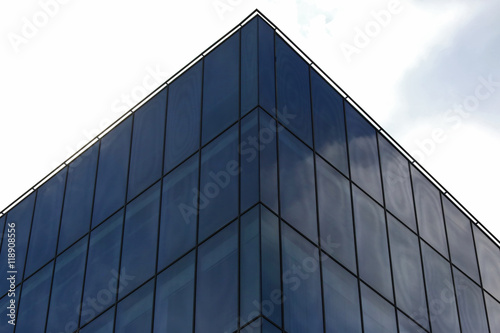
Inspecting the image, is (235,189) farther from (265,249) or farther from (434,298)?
(434,298)

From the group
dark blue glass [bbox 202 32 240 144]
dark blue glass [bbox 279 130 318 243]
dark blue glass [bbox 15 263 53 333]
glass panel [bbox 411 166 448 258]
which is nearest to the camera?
dark blue glass [bbox 279 130 318 243]

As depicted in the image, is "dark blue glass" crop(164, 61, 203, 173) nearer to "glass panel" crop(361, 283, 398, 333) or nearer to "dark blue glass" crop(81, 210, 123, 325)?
"dark blue glass" crop(81, 210, 123, 325)

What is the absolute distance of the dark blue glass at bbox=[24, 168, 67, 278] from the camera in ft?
103

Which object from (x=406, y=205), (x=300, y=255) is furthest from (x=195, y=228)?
(x=406, y=205)

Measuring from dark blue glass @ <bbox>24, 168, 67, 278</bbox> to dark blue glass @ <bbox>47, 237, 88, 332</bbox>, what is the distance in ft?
4.18

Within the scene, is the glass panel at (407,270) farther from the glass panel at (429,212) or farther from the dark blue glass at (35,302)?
the dark blue glass at (35,302)

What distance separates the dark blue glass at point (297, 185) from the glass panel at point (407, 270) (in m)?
4.49

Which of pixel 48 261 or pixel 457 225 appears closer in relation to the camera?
pixel 48 261

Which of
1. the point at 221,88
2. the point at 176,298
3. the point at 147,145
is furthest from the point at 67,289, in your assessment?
the point at 221,88

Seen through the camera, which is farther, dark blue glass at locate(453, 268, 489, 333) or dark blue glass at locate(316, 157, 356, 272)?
dark blue glass at locate(453, 268, 489, 333)

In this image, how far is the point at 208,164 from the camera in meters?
25.5

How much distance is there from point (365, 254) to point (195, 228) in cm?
559

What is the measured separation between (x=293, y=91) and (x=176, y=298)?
25.5 feet

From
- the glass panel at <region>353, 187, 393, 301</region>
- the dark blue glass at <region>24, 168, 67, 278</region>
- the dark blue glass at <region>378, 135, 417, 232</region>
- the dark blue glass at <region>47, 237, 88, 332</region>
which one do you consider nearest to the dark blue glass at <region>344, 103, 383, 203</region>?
the dark blue glass at <region>378, 135, 417, 232</region>
